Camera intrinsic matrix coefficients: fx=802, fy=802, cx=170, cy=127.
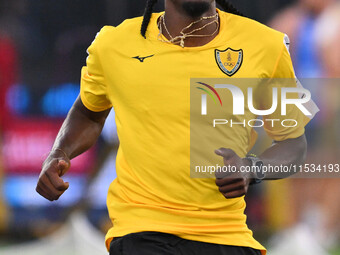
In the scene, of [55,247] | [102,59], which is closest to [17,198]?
[55,247]

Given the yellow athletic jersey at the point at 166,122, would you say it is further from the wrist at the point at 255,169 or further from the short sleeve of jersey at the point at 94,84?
the wrist at the point at 255,169

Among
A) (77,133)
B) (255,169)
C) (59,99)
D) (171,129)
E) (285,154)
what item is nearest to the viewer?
(255,169)

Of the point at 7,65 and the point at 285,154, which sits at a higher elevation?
→ the point at 285,154

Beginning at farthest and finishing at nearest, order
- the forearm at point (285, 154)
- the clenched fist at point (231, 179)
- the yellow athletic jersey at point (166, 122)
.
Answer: the forearm at point (285, 154)
the yellow athletic jersey at point (166, 122)
the clenched fist at point (231, 179)

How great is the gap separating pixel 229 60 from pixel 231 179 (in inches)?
26.4

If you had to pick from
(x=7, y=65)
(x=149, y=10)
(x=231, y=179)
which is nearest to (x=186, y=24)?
(x=149, y=10)

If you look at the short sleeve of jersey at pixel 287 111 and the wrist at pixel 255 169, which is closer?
the wrist at pixel 255 169

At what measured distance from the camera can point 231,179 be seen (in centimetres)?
332

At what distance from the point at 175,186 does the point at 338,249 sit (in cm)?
479

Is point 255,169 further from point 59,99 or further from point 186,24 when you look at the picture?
point 59,99

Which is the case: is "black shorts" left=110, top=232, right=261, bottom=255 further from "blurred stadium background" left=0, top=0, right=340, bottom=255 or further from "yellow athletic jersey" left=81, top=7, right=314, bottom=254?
"blurred stadium background" left=0, top=0, right=340, bottom=255

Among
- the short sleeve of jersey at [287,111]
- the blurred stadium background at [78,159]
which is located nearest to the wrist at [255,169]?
the short sleeve of jersey at [287,111]

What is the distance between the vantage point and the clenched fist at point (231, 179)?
3313mm

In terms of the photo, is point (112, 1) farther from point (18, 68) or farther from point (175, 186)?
point (175, 186)
